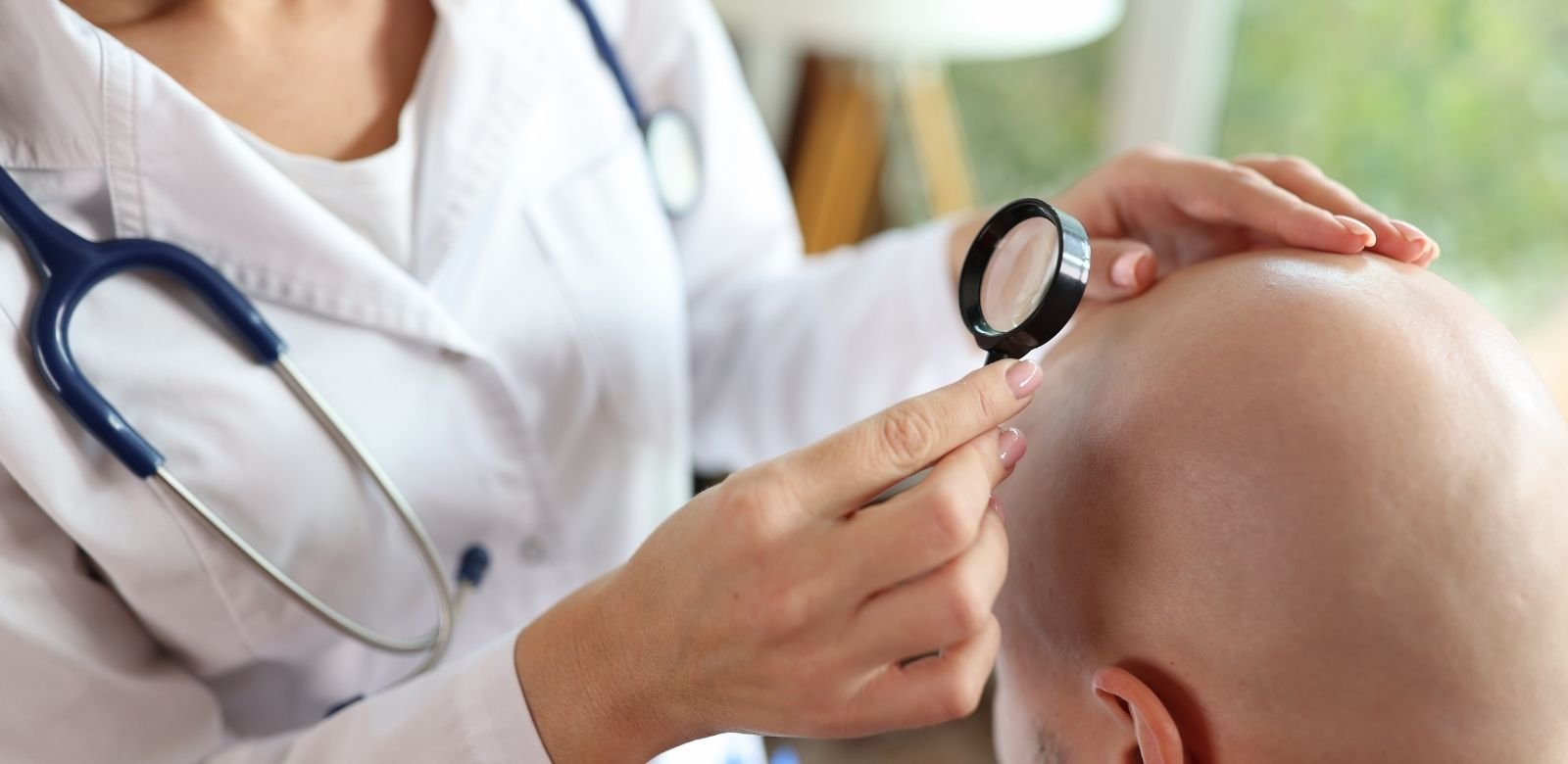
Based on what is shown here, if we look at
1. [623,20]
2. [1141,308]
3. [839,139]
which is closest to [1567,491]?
[1141,308]

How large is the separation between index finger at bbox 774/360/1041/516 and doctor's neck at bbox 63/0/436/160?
47 centimetres

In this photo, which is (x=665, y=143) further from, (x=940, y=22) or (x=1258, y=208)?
(x=940, y=22)

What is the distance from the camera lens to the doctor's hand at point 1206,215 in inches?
26.9

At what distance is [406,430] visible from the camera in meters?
0.83

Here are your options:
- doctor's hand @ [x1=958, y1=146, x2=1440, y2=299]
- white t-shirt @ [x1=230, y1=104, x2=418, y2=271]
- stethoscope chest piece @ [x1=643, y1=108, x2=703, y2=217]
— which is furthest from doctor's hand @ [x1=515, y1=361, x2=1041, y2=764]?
stethoscope chest piece @ [x1=643, y1=108, x2=703, y2=217]

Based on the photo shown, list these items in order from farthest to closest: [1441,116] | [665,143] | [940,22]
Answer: [1441,116], [940,22], [665,143]

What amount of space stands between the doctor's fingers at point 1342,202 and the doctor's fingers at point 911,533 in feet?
1.06

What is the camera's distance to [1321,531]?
0.58m

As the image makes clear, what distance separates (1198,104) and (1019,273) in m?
1.43

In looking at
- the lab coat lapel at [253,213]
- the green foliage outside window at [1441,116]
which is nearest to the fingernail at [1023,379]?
the lab coat lapel at [253,213]

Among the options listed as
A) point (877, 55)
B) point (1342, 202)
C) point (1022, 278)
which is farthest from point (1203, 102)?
point (1022, 278)

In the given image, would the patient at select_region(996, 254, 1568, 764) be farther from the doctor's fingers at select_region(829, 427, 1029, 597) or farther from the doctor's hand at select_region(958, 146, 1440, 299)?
the doctor's fingers at select_region(829, 427, 1029, 597)

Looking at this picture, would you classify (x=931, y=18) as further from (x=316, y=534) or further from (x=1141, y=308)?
(x=316, y=534)

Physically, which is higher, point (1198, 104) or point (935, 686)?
point (935, 686)
